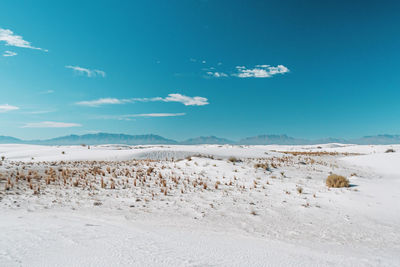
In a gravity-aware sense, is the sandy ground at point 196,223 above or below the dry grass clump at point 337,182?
below

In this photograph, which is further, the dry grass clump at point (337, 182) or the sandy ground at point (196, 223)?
the dry grass clump at point (337, 182)

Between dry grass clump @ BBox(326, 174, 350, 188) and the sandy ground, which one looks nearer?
the sandy ground

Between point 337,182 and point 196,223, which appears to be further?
point 337,182

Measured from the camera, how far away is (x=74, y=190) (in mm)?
10344

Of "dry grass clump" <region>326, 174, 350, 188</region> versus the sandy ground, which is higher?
"dry grass clump" <region>326, 174, 350, 188</region>

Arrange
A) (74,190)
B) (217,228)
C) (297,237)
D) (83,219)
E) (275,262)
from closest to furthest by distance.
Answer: (275,262)
(297,237)
(217,228)
(83,219)
(74,190)

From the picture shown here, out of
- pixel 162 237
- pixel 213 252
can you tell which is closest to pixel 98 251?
pixel 162 237

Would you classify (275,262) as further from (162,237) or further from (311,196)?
(311,196)

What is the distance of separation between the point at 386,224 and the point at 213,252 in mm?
5371

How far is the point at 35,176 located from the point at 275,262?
1352 centimetres

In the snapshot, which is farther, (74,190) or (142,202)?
(74,190)

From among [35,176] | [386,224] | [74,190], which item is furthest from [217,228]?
[35,176]

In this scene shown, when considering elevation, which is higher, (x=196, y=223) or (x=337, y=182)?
(x=337, y=182)

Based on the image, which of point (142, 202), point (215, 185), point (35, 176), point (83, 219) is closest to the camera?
point (83, 219)
